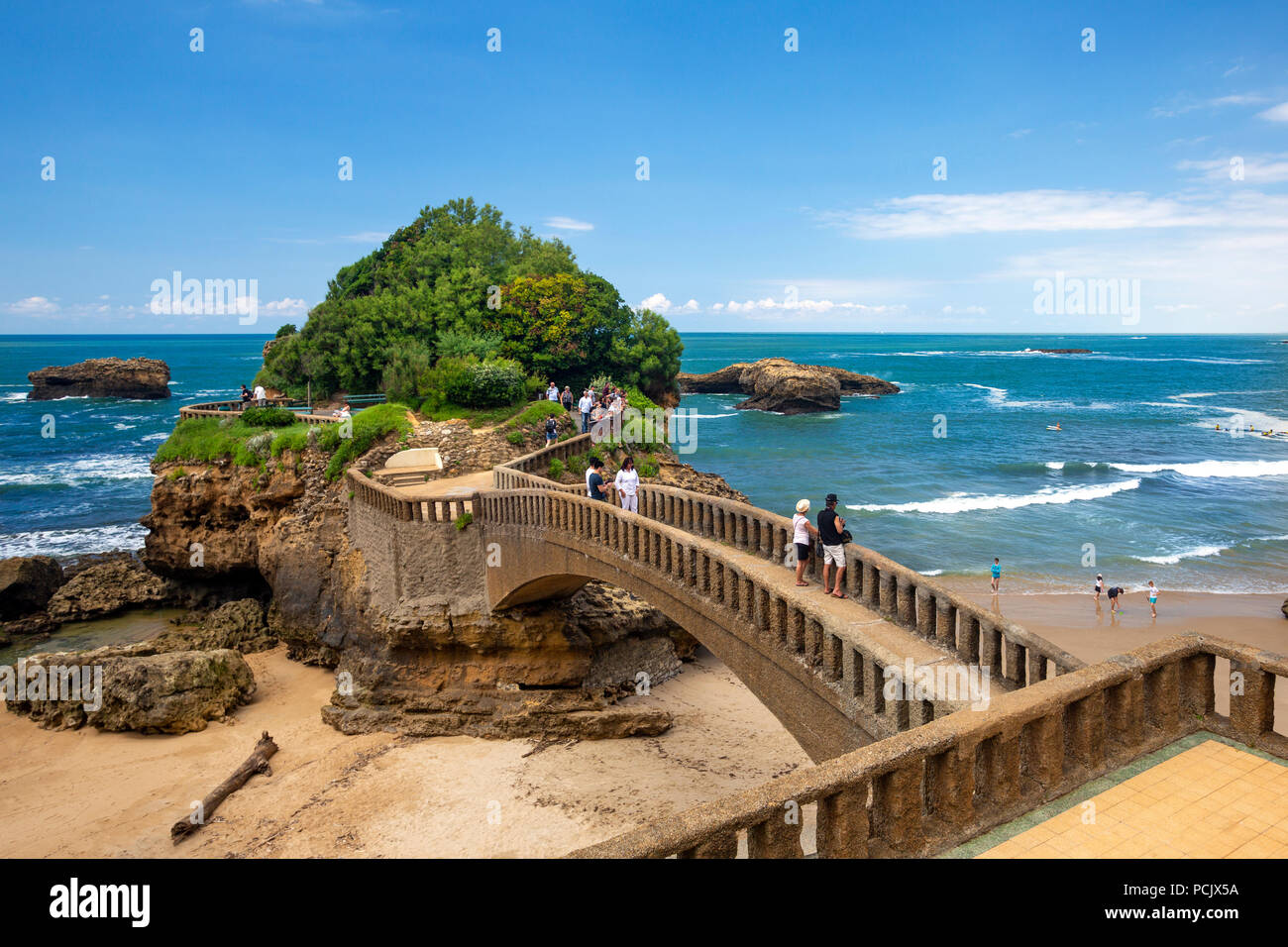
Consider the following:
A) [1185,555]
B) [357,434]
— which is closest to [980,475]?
[1185,555]

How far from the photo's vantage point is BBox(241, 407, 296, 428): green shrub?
31688mm

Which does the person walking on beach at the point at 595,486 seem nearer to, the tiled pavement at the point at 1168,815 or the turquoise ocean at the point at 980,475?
the tiled pavement at the point at 1168,815

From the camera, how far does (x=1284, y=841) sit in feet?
18.8

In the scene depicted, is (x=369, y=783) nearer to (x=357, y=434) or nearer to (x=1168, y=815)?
(x=357, y=434)

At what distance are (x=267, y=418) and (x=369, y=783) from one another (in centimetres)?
1806

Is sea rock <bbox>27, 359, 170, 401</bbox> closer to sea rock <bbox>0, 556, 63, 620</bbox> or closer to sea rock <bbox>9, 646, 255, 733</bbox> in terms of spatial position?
sea rock <bbox>0, 556, 63, 620</bbox>

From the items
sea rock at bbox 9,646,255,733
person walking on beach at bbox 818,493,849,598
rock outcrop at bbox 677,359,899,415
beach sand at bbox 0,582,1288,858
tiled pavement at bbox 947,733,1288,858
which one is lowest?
beach sand at bbox 0,582,1288,858

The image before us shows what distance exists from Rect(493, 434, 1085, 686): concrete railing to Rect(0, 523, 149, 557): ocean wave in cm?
3309

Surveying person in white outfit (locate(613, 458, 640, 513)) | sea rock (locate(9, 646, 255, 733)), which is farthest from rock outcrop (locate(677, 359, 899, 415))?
person in white outfit (locate(613, 458, 640, 513))

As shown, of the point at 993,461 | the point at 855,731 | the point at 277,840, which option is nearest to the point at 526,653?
the point at 277,840

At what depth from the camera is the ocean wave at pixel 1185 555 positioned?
33.7 metres
